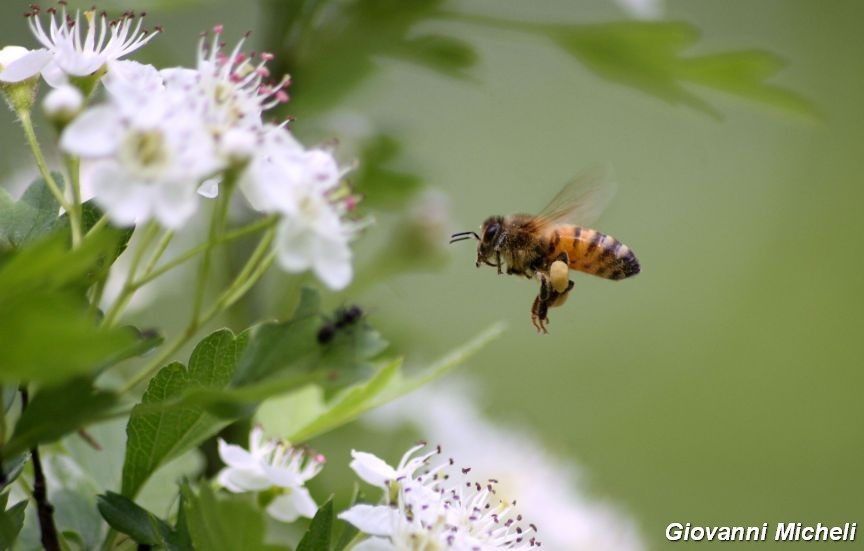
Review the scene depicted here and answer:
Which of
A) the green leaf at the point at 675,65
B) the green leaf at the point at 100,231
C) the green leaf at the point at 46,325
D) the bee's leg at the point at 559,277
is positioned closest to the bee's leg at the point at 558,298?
the bee's leg at the point at 559,277

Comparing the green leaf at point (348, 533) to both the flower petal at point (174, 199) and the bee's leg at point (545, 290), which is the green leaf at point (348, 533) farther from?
the bee's leg at point (545, 290)

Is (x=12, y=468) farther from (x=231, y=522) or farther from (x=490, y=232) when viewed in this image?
(x=490, y=232)

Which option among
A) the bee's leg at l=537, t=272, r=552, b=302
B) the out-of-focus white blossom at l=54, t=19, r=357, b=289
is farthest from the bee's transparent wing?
the out-of-focus white blossom at l=54, t=19, r=357, b=289

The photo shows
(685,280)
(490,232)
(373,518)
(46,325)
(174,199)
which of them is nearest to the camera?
(46,325)

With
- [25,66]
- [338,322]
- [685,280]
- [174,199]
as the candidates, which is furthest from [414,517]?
[685,280]

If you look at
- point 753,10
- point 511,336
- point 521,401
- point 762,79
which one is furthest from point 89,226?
point 753,10

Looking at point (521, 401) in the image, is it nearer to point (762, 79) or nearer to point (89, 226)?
point (762, 79)

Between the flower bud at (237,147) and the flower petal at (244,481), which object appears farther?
the flower petal at (244,481)
